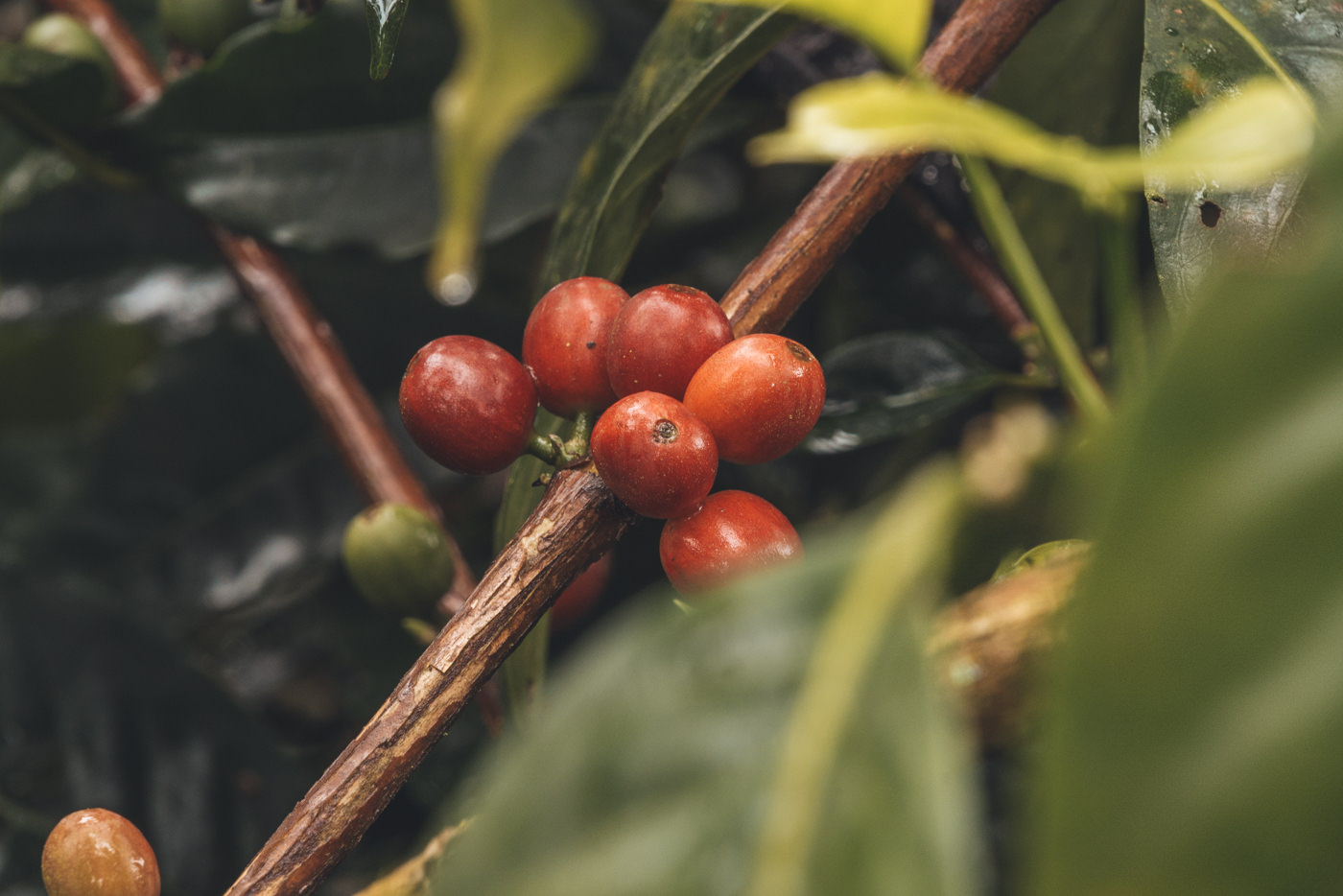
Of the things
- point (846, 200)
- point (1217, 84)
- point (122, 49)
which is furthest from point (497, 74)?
point (122, 49)

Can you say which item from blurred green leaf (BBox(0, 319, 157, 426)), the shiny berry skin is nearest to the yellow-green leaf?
the shiny berry skin

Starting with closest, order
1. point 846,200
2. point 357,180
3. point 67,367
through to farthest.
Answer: point 846,200
point 357,180
point 67,367

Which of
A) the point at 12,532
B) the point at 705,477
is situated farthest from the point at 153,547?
the point at 705,477

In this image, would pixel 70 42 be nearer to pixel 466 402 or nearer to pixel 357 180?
pixel 357 180

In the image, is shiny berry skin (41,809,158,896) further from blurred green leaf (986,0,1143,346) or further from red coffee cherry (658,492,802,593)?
blurred green leaf (986,0,1143,346)

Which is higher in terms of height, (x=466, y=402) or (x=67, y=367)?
(x=466, y=402)

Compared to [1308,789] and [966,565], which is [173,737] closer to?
[966,565]
